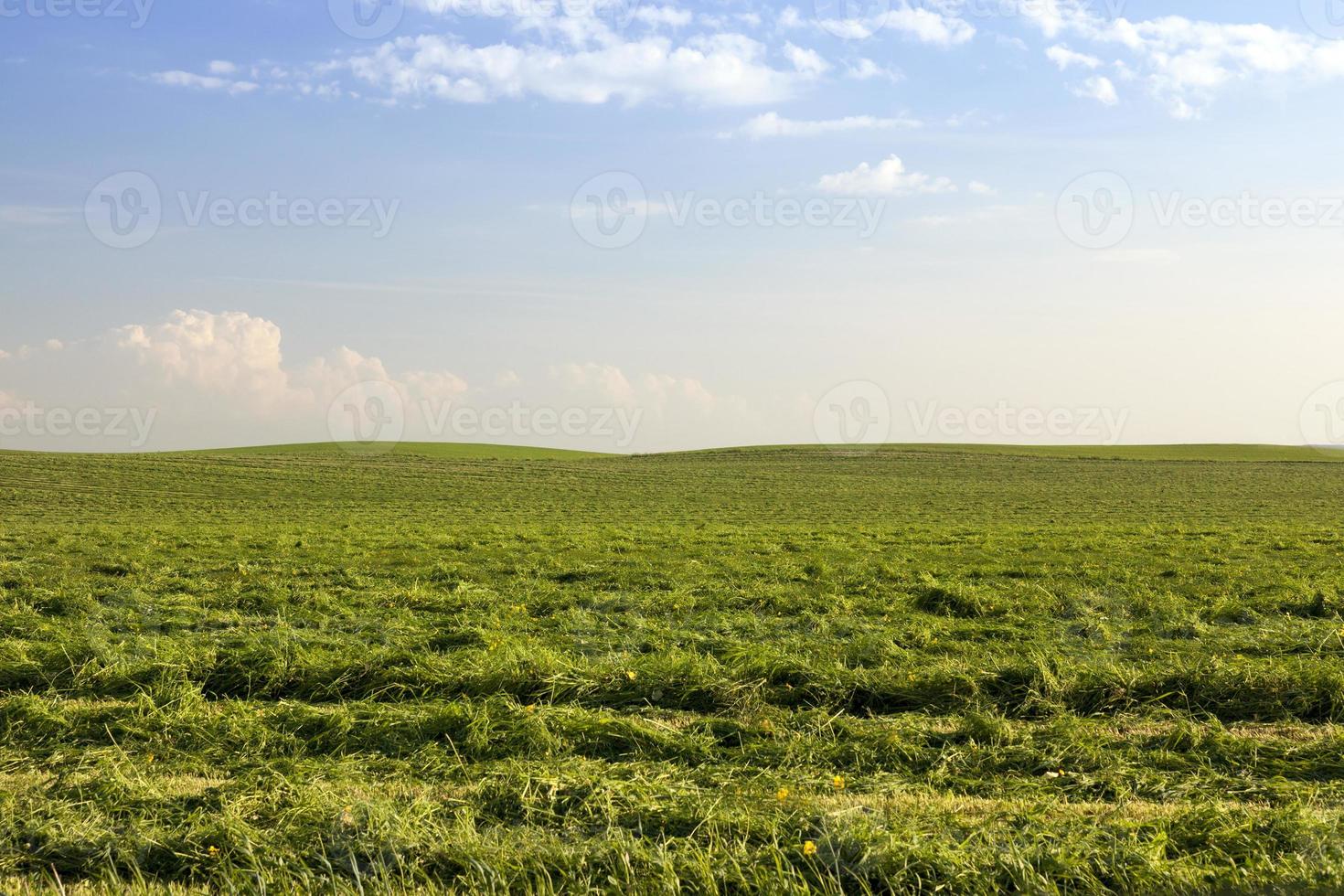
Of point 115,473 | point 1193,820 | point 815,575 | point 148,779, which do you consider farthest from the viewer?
point 115,473

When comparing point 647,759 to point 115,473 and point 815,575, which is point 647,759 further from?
point 115,473

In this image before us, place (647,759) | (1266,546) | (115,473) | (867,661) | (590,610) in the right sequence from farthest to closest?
(115,473) → (1266,546) → (590,610) → (867,661) → (647,759)

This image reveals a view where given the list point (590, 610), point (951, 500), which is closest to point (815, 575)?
point (590, 610)

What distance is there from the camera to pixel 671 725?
267 inches

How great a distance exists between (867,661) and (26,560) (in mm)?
16207

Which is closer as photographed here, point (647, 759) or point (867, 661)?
point (647, 759)

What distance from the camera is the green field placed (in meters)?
4.48

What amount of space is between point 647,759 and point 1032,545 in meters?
15.8

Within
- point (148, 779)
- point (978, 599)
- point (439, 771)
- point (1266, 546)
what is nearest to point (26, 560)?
point (148, 779)

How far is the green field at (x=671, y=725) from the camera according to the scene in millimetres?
4484

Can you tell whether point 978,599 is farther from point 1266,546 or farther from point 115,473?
point 115,473

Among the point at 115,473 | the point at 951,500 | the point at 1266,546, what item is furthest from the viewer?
the point at 115,473

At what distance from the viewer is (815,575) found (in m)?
14.9

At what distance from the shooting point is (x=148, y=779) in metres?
5.61
